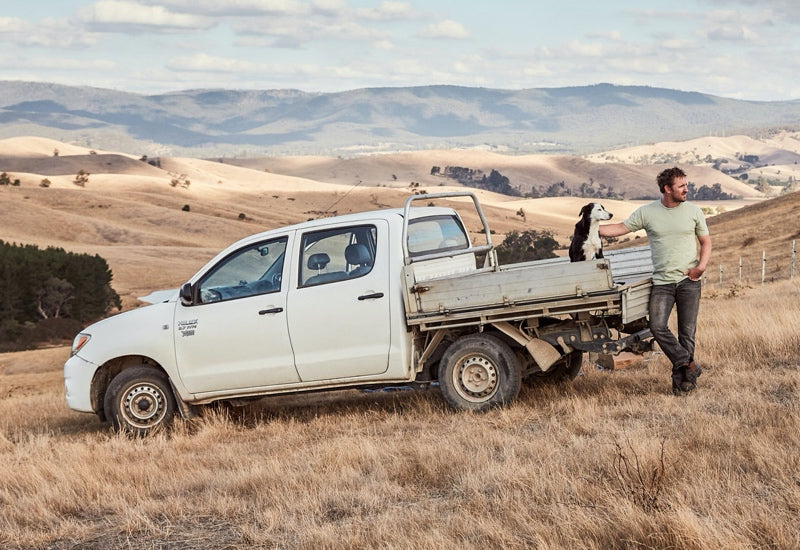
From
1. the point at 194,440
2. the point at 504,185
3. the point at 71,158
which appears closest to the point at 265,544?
the point at 194,440

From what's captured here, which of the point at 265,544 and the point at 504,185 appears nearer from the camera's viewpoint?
the point at 265,544

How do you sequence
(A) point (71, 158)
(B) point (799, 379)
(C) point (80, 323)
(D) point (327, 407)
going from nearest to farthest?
(B) point (799, 379) → (D) point (327, 407) → (C) point (80, 323) → (A) point (71, 158)

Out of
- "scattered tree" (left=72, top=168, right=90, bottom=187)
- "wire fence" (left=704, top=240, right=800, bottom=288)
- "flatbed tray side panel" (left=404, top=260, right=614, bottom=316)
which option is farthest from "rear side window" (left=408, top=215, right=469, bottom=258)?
"scattered tree" (left=72, top=168, right=90, bottom=187)

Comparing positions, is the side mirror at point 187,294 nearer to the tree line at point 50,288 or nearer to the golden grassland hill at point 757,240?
the golden grassland hill at point 757,240

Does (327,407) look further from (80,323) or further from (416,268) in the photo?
(80,323)

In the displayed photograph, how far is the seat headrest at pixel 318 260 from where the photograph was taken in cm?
848

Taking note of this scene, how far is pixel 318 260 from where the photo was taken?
27.9 ft

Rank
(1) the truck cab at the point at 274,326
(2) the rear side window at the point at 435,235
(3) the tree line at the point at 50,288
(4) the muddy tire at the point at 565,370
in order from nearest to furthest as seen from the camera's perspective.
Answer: (1) the truck cab at the point at 274,326 < (2) the rear side window at the point at 435,235 < (4) the muddy tire at the point at 565,370 < (3) the tree line at the point at 50,288

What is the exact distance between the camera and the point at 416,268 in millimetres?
8375

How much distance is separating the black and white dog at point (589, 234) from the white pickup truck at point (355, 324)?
23 centimetres

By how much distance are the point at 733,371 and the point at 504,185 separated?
596 feet

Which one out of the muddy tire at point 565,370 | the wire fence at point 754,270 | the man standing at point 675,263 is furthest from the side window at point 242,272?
the wire fence at point 754,270

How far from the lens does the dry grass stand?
4605mm

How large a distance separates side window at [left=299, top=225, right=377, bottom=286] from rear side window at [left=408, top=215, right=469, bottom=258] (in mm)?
423
